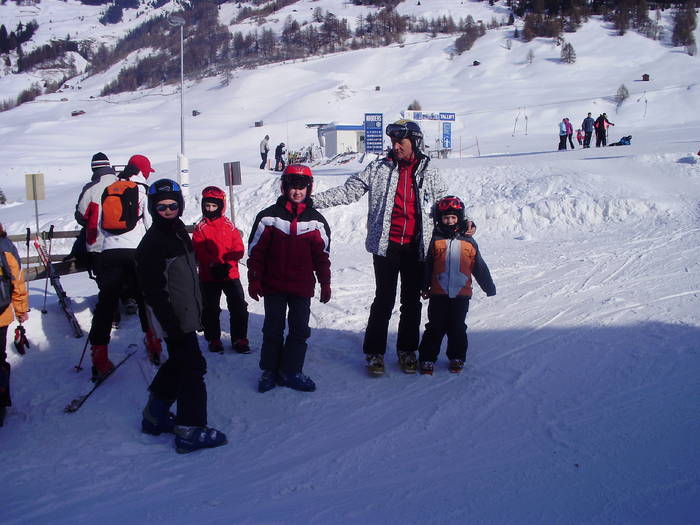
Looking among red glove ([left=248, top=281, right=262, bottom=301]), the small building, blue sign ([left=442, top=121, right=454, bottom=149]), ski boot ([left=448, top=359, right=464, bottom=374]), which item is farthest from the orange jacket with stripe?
the small building

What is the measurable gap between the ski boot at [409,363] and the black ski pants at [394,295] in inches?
1.6

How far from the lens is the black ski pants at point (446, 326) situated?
425 cm

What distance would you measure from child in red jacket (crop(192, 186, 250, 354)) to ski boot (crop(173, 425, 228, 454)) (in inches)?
58.6

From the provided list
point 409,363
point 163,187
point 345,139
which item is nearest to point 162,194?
point 163,187

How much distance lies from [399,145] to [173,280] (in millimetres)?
1895

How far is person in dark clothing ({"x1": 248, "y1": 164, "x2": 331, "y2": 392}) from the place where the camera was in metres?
3.89

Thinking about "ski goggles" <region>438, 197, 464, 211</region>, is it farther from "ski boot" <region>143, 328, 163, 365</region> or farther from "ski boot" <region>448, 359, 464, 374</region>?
"ski boot" <region>143, 328, 163, 365</region>

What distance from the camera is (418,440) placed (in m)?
3.40

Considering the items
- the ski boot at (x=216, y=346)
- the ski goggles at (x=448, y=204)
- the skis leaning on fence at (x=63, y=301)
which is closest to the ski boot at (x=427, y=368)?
the ski goggles at (x=448, y=204)

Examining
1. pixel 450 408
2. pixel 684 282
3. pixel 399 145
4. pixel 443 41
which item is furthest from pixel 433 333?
pixel 443 41

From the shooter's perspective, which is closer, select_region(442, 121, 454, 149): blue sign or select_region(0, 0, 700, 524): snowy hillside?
select_region(0, 0, 700, 524): snowy hillside

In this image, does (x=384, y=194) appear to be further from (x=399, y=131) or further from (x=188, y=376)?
(x=188, y=376)

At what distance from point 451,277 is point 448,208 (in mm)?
533

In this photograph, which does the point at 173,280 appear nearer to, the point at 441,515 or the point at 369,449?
the point at 369,449
